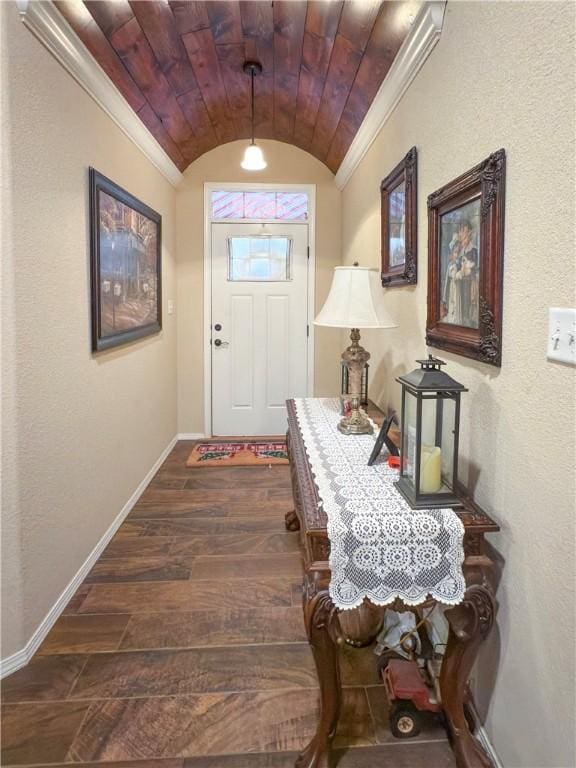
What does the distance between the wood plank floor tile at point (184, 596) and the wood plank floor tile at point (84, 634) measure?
57 mm

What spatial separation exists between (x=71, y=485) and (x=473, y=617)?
164cm

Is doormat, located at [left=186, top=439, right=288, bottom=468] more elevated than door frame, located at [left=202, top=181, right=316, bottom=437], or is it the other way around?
door frame, located at [left=202, top=181, right=316, bottom=437]

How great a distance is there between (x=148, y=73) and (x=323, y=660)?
108 inches

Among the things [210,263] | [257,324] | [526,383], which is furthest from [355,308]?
[210,263]

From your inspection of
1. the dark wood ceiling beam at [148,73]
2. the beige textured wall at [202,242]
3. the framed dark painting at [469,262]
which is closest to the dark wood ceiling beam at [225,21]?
the dark wood ceiling beam at [148,73]

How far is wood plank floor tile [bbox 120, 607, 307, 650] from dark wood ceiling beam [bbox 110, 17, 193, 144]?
2.45 metres

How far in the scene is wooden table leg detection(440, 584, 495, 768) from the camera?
123cm

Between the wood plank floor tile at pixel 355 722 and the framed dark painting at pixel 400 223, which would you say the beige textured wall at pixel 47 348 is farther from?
the framed dark painting at pixel 400 223

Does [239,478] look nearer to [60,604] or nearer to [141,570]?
[141,570]

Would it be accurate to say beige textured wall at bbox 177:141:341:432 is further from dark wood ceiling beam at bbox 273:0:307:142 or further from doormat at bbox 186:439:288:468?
dark wood ceiling beam at bbox 273:0:307:142

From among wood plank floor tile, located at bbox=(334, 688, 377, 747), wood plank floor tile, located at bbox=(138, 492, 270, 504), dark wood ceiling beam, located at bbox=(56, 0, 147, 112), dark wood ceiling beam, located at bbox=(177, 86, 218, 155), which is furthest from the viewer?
wood plank floor tile, located at bbox=(138, 492, 270, 504)

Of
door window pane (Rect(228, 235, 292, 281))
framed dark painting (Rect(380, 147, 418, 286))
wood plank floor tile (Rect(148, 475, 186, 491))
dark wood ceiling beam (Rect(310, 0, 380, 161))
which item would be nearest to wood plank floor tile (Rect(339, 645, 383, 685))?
framed dark painting (Rect(380, 147, 418, 286))

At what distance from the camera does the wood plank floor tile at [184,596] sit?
203 centimetres

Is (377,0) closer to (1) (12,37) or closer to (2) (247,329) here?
(1) (12,37)
